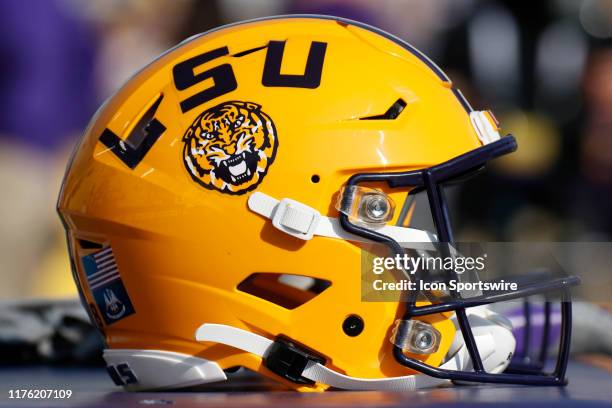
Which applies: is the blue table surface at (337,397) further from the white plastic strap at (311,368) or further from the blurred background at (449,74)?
the blurred background at (449,74)

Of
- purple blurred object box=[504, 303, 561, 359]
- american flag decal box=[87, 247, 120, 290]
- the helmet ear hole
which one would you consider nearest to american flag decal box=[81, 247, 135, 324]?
american flag decal box=[87, 247, 120, 290]

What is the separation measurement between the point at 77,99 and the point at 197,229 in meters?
2.43

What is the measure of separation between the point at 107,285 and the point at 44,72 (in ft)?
7.50

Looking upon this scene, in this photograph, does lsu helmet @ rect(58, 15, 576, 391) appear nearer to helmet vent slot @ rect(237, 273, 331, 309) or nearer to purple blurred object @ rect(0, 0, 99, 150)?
helmet vent slot @ rect(237, 273, 331, 309)

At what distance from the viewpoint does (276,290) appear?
7.52 feet

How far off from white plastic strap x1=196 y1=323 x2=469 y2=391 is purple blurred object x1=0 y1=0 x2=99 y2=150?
239 centimetres

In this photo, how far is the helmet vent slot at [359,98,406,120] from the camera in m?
2.17

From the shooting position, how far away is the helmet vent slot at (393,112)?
85.4 inches

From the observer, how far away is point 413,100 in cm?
219

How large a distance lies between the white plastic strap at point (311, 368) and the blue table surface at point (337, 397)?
0.11 ft

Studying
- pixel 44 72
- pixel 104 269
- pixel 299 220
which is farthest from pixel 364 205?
pixel 44 72

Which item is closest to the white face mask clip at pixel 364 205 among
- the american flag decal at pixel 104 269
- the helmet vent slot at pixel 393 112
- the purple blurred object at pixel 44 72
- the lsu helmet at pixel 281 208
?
the lsu helmet at pixel 281 208

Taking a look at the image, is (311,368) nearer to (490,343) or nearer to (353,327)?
(353,327)

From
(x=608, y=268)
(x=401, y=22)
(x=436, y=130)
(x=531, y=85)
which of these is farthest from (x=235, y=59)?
(x=531, y=85)
